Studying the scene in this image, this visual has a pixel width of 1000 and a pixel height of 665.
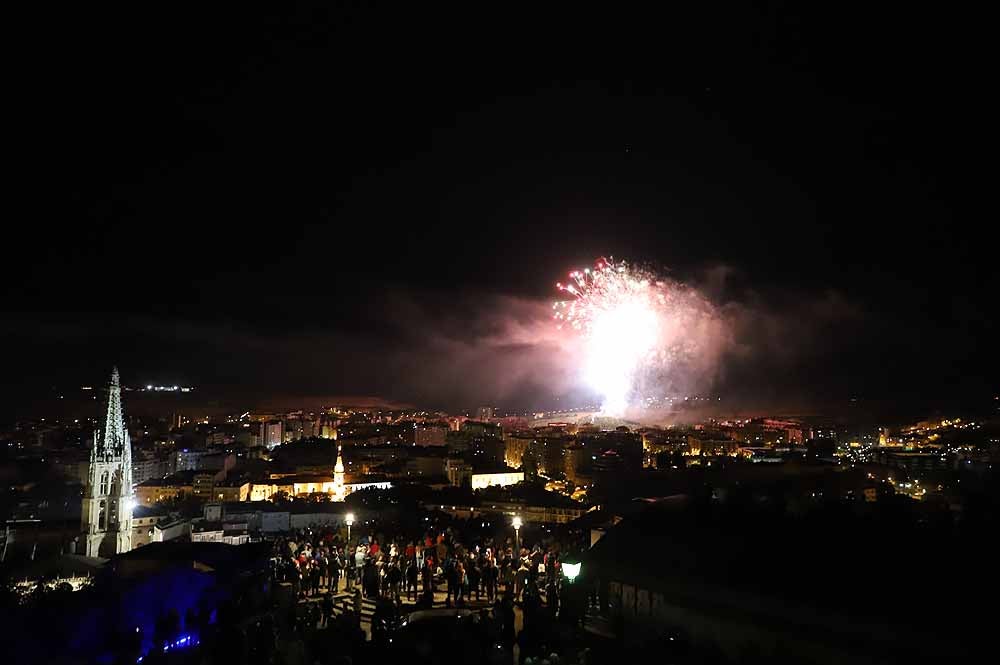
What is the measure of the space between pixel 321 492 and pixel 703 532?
35.9 meters

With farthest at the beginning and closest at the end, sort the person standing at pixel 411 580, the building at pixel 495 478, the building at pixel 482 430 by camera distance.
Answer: the building at pixel 482 430
the building at pixel 495 478
the person standing at pixel 411 580

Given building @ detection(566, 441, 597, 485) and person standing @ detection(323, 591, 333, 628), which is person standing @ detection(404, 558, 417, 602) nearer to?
person standing @ detection(323, 591, 333, 628)

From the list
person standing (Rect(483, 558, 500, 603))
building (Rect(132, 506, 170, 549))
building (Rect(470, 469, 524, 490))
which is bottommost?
building (Rect(470, 469, 524, 490))

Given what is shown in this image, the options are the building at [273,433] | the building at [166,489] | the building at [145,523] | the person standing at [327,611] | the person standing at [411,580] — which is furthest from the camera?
the building at [273,433]

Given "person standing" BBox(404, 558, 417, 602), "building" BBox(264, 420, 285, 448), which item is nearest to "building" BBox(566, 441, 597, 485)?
"person standing" BBox(404, 558, 417, 602)

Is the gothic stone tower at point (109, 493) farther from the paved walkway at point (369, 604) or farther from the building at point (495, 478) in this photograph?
the building at point (495, 478)

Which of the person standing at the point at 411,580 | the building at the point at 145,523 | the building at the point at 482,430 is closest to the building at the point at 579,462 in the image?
the building at the point at 482,430

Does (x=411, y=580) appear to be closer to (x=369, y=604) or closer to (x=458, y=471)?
(x=369, y=604)

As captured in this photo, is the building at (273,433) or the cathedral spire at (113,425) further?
the building at (273,433)

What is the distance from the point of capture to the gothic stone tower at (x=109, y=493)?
20641 millimetres

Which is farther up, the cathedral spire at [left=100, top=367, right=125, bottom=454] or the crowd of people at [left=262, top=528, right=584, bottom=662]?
the cathedral spire at [left=100, top=367, right=125, bottom=454]

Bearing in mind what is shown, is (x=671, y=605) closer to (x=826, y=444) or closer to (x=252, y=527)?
(x=252, y=527)

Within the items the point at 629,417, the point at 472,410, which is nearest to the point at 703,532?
the point at 629,417

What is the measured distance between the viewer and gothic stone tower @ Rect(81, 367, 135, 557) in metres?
20.6
